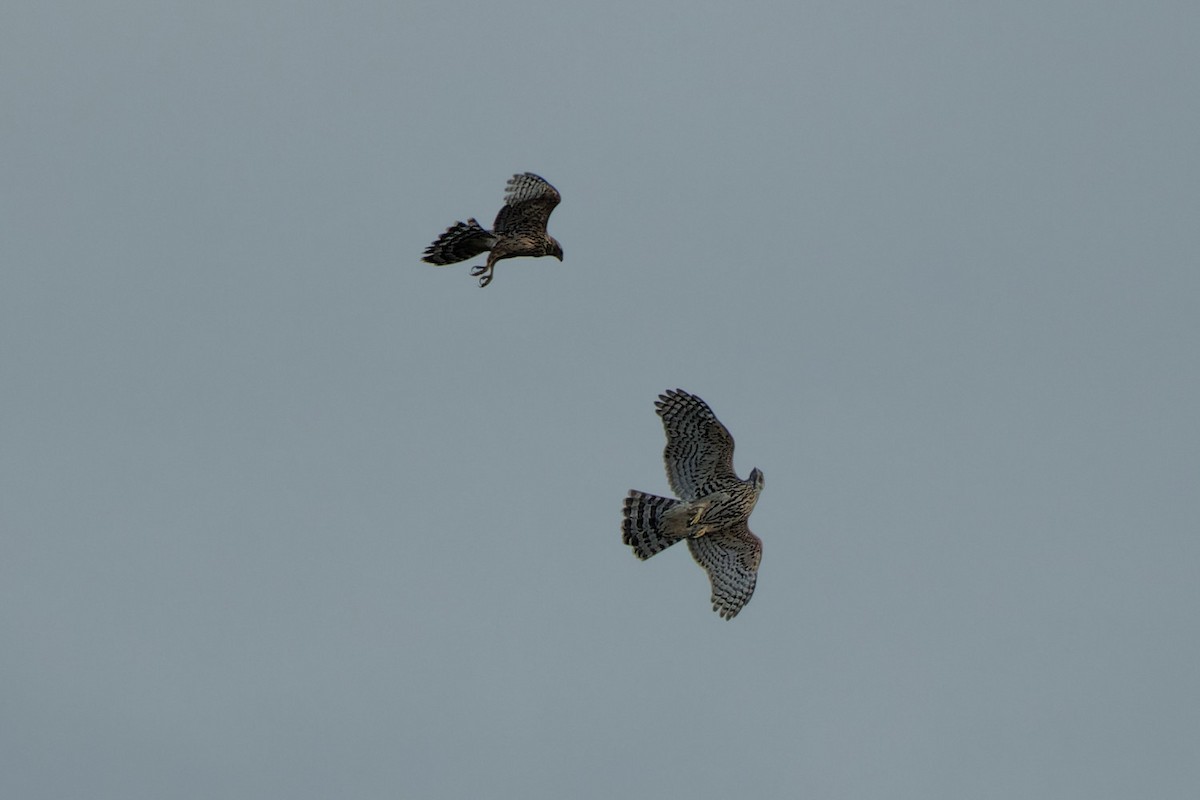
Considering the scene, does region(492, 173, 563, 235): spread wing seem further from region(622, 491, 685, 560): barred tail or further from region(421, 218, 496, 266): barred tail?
region(622, 491, 685, 560): barred tail

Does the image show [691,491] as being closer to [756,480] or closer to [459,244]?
[756,480]

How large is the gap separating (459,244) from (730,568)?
242 inches

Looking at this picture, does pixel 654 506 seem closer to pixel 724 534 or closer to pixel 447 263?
pixel 724 534

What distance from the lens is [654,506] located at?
2822 centimetres

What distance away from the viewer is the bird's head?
93.0ft

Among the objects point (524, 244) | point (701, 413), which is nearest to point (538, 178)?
point (524, 244)

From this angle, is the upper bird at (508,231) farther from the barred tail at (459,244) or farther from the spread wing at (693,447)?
the spread wing at (693,447)

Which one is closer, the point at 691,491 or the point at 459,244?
the point at 691,491

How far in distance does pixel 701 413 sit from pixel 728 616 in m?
2.99

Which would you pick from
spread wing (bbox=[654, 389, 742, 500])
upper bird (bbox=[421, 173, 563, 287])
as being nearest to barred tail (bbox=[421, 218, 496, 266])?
upper bird (bbox=[421, 173, 563, 287])

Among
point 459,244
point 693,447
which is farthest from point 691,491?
point 459,244

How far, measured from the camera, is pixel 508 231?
104 ft

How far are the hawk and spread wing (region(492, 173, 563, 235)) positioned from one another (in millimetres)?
4861

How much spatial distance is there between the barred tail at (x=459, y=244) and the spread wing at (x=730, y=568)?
5501mm
